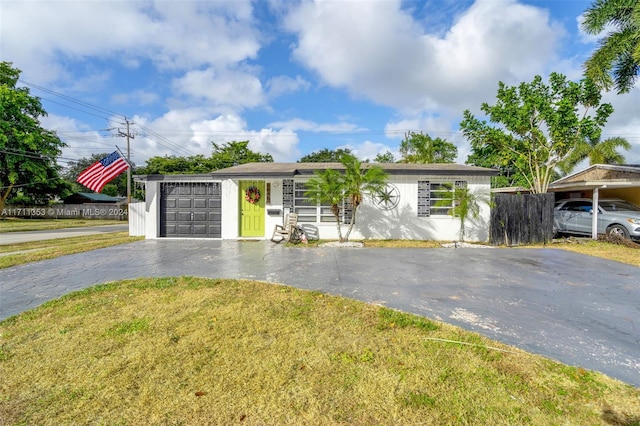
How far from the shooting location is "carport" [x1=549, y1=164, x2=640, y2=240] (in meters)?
9.78

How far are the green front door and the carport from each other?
36.5 feet

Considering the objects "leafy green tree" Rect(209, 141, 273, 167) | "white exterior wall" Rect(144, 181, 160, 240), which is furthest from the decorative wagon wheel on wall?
"leafy green tree" Rect(209, 141, 273, 167)

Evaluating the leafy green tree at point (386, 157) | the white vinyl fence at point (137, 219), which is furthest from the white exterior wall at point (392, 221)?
the leafy green tree at point (386, 157)

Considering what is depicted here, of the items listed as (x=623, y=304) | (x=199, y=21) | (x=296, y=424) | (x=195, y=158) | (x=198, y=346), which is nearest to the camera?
(x=296, y=424)

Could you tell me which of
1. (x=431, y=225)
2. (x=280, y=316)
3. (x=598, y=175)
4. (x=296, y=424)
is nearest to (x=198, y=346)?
(x=280, y=316)

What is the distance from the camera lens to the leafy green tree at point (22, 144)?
22.7 metres

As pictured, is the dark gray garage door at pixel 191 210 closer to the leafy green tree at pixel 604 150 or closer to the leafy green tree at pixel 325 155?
the leafy green tree at pixel 604 150

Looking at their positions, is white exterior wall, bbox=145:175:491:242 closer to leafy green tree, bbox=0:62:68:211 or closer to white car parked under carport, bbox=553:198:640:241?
white car parked under carport, bbox=553:198:640:241

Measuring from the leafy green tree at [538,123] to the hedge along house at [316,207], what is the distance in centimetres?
213

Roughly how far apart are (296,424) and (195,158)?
35984 millimetres

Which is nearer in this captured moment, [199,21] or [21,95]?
[199,21]

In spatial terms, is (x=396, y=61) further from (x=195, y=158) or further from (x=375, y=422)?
(x=195, y=158)

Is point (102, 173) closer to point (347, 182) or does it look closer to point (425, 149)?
point (347, 182)

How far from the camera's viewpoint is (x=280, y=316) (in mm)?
3539
